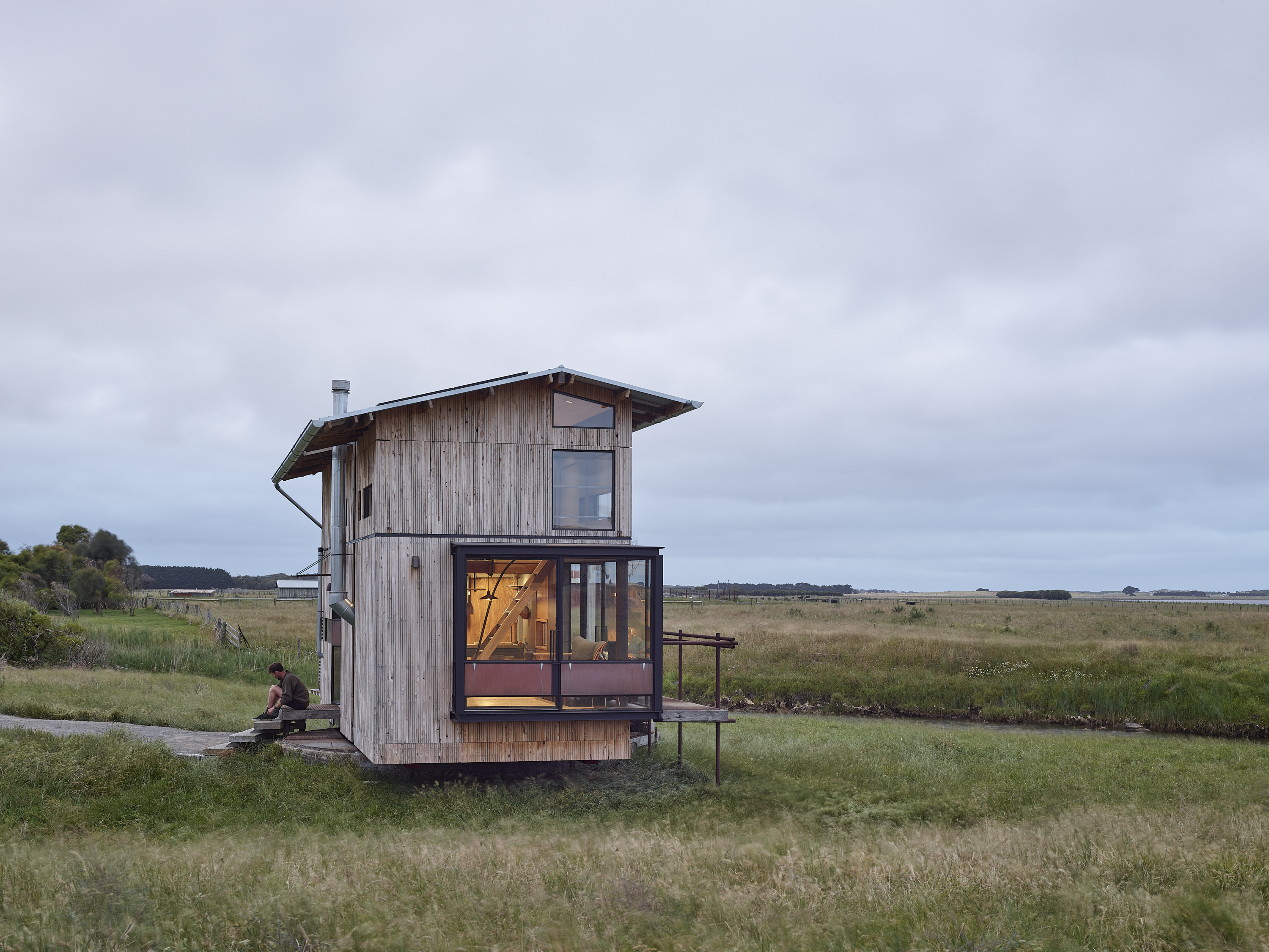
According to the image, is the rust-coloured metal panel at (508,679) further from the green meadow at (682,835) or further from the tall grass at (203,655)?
the tall grass at (203,655)

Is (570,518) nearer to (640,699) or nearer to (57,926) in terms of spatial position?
(640,699)

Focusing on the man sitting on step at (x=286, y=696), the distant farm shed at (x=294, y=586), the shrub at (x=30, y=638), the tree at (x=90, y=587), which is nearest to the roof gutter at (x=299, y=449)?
the distant farm shed at (x=294, y=586)

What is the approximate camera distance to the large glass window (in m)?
16.5

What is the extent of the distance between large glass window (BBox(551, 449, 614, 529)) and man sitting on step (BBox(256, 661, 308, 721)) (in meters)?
6.11

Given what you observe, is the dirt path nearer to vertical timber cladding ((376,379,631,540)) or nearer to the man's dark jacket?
the man's dark jacket

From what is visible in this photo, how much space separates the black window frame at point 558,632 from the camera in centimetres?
1545

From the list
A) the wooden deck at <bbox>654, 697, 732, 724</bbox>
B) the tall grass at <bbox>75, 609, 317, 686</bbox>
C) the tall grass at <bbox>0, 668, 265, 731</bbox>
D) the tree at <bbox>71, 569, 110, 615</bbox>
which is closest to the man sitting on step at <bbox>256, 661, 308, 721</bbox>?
the tall grass at <bbox>0, 668, 265, 731</bbox>

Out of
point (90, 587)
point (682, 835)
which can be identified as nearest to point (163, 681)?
point (682, 835)

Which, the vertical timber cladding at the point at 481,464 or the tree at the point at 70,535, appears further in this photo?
the tree at the point at 70,535

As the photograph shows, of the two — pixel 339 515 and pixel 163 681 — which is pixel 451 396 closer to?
pixel 339 515

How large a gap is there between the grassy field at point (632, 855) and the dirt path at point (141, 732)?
1.38 metres

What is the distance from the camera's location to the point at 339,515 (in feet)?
62.9

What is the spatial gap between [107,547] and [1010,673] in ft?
350

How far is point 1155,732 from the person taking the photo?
2719 cm
